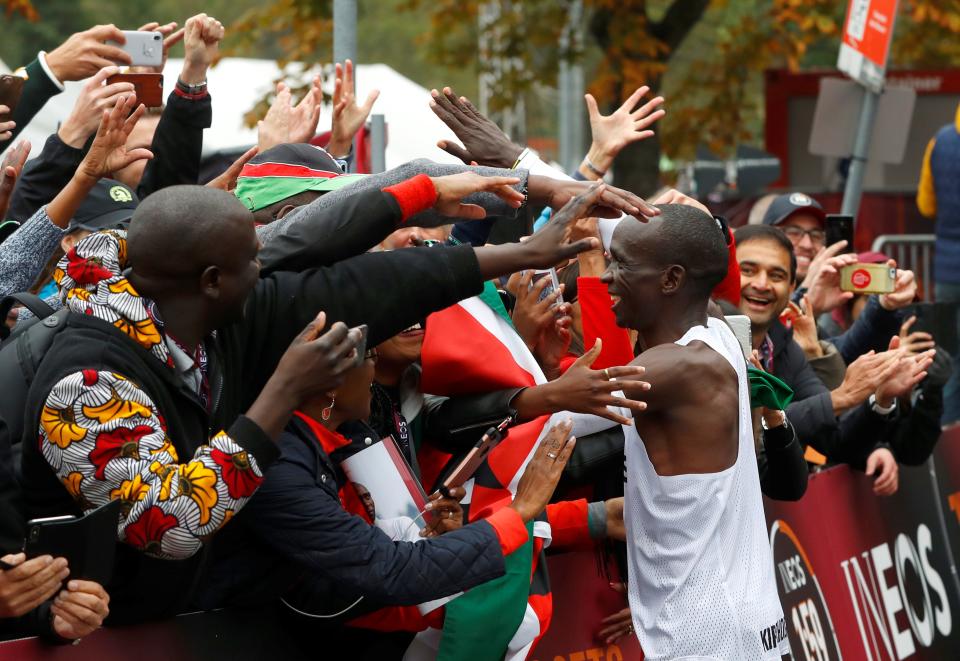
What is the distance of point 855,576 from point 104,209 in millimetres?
3922

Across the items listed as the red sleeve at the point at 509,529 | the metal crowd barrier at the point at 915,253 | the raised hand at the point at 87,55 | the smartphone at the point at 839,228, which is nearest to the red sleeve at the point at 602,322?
the red sleeve at the point at 509,529

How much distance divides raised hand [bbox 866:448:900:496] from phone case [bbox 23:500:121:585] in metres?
4.70

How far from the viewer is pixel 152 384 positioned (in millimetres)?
3451

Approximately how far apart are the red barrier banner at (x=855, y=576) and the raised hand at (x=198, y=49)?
81.4 inches

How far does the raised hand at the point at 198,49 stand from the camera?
521 centimetres

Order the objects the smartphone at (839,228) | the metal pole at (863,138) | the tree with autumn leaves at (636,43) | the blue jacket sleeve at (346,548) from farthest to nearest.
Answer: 1. the tree with autumn leaves at (636,43)
2. the metal pole at (863,138)
3. the smartphone at (839,228)
4. the blue jacket sleeve at (346,548)

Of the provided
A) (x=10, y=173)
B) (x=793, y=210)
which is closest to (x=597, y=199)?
(x=10, y=173)

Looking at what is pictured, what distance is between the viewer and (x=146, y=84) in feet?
16.9

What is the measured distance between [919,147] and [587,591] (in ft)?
46.0

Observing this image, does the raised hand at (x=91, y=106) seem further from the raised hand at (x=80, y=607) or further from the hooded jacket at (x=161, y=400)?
the raised hand at (x=80, y=607)

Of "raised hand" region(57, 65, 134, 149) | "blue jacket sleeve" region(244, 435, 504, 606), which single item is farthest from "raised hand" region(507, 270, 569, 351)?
"raised hand" region(57, 65, 134, 149)

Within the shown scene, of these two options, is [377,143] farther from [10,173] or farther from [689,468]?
[689,468]

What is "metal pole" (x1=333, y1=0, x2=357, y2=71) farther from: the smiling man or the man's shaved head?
the man's shaved head

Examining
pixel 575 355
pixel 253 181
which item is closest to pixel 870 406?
pixel 575 355
